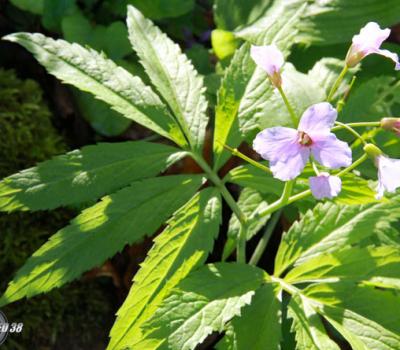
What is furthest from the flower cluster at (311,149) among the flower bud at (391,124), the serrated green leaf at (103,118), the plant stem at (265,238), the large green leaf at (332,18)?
the serrated green leaf at (103,118)

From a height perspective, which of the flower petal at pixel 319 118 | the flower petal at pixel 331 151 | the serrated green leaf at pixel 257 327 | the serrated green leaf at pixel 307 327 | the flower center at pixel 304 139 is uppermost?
the flower petal at pixel 319 118

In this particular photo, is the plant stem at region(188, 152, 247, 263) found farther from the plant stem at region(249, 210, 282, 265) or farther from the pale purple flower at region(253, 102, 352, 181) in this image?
the pale purple flower at region(253, 102, 352, 181)

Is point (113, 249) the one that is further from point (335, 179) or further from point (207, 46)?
point (207, 46)

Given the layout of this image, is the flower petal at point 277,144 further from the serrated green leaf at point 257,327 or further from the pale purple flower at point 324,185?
the serrated green leaf at point 257,327

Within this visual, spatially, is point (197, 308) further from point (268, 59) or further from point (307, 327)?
point (268, 59)

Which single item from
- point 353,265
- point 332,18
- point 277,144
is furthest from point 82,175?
point 332,18

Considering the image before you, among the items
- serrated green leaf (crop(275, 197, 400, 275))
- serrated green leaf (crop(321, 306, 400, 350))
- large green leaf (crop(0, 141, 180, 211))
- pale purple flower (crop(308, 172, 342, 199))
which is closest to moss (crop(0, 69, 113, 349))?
large green leaf (crop(0, 141, 180, 211))

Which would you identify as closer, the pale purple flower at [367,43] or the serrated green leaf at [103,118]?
the pale purple flower at [367,43]
